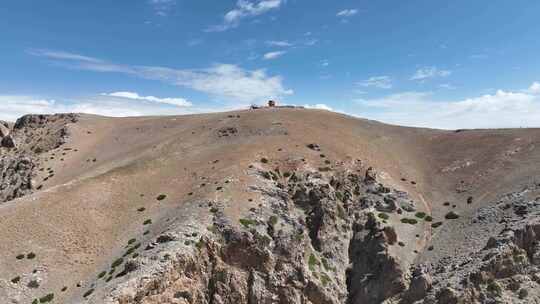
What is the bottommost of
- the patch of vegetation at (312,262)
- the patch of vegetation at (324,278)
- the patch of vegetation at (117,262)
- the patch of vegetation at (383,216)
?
the patch of vegetation at (324,278)

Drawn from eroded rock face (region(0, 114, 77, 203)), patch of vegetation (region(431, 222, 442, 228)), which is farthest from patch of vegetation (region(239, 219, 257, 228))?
eroded rock face (region(0, 114, 77, 203))

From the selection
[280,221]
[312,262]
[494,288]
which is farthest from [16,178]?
[494,288]

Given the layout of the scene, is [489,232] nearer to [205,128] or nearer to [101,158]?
[205,128]

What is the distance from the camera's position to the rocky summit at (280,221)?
49062mm

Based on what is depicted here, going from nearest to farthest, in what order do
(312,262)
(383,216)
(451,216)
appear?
(312,262)
(451,216)
(383,216)

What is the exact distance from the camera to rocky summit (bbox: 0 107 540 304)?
49062 mm

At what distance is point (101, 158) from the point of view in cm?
9588

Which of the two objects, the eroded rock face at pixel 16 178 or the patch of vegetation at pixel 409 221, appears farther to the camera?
the eroded rock face at pixel 16 178

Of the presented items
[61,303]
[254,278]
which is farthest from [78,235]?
[254,278]

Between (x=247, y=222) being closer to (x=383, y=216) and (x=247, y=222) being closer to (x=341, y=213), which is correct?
(x=341, y=213)

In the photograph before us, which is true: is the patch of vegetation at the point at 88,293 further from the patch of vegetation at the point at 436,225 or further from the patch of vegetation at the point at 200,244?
the patch of vegetation at the point at 436,225

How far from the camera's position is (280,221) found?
61594 mm

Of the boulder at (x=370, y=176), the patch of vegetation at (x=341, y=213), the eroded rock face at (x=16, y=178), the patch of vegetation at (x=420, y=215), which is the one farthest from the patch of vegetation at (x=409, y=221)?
the eroded rock face at (x=16, y=178)

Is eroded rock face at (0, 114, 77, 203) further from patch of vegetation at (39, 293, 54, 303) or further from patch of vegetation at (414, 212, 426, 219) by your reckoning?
patch of vegetation at (414, 212, 426, 219)
